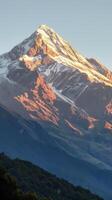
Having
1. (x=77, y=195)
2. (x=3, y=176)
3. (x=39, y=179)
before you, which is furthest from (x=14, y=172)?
(x=3, y=176)

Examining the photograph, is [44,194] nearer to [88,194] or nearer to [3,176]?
[88,194]

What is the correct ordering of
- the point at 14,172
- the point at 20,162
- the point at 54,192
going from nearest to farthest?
Answer: the point at 54,192, the point at 14,172, the point at 20,162

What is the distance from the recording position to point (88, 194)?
156 meters

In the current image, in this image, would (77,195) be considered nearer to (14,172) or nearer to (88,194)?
(88,194)

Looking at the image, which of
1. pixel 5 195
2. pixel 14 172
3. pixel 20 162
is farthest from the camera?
pixel 20 162

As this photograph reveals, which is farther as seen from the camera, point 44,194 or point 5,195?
point 44,194

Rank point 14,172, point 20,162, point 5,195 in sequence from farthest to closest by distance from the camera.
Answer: point 20,162
point 14,172
point 5,195

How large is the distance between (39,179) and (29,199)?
3136 inches

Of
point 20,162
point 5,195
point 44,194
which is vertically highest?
point 20,162

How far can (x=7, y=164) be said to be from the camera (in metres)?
175

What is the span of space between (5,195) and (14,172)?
78.8 meters

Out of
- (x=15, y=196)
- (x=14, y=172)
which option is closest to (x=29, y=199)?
(x=15, y=196)

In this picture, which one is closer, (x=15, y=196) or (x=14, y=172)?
(x=15, y=196)

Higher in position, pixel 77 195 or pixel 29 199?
pixel 77 195
